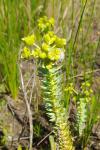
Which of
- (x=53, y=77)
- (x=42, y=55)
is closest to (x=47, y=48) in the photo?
(x=42, y=55)

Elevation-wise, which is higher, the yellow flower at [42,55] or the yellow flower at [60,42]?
the yellow flower at [60,42]

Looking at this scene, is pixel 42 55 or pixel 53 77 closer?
pixel 42 55

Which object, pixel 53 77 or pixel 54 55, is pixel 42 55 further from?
pixel 53 77

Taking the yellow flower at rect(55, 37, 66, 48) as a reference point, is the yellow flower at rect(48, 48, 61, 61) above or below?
below

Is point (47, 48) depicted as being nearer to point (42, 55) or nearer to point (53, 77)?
point (42, 55)

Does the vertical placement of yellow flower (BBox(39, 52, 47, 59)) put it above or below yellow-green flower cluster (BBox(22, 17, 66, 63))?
below

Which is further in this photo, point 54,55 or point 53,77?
point 53,77

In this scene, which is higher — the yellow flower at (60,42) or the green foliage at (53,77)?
the yellow flower at (60,42)

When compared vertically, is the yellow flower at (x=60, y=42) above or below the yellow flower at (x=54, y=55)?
above

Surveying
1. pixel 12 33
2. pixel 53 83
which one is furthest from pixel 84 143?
pixel 12 33

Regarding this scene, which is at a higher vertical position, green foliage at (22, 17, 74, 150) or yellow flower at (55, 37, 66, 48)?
yellow flower at (55, 37, 66, 48)

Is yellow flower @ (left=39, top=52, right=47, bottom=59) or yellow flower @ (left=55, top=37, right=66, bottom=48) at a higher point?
yellow flower @ (left=55, top=37, right=66, bottom=48)
